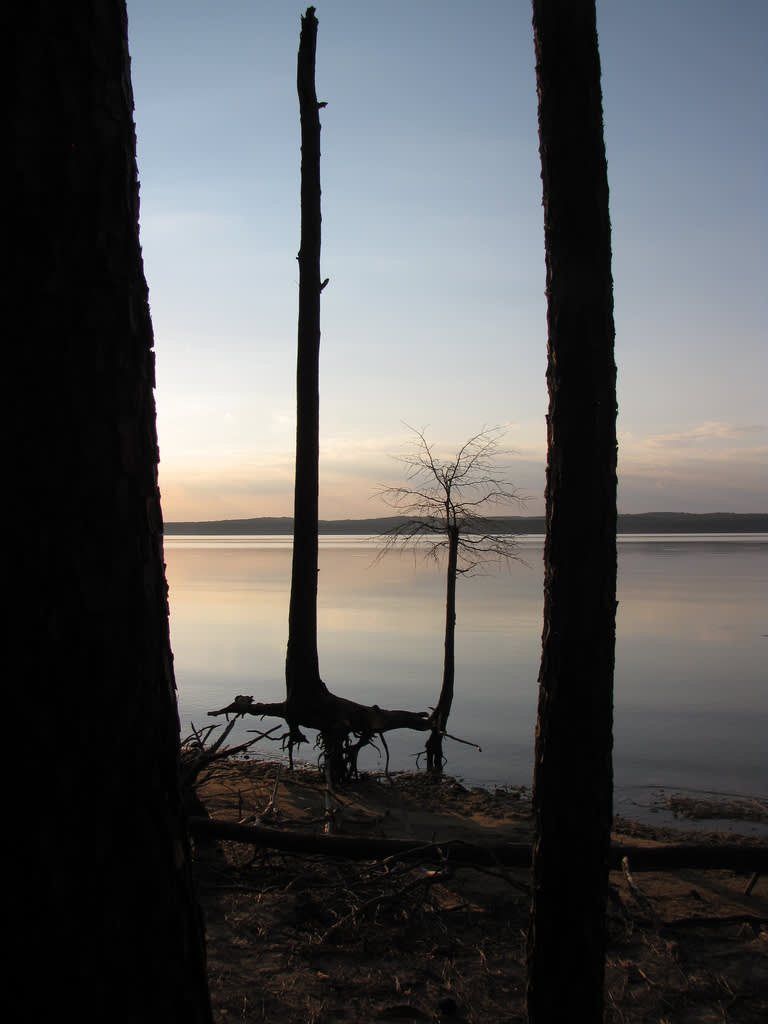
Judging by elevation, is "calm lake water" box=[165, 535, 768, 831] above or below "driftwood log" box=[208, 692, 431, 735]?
below

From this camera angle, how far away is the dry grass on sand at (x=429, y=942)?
4531 millimetres

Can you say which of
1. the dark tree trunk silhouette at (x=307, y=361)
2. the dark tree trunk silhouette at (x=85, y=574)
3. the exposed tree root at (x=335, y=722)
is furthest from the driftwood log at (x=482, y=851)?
the dark tree trunk silhouette at (x=85, y=574)

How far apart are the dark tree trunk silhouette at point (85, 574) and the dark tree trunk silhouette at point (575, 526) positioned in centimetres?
236

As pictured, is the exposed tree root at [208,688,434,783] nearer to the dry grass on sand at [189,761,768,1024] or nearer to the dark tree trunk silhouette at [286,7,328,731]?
the dark tree trunk silhouette at [286,7,328,731]

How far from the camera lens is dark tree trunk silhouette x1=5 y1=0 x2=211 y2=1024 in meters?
1.73

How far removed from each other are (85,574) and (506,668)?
17971 mm

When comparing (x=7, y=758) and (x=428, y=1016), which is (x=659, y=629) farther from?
(x=7, y=758)

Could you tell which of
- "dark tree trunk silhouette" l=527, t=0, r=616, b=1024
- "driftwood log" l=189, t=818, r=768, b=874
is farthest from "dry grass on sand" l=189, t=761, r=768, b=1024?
"dark tree trunk silhouette" l=527, t=0, r=616, b=1024

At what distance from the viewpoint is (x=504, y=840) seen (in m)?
7.76

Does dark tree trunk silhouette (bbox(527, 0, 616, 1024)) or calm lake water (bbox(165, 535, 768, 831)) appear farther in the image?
calm lake water (bbox(165, 535, 768, 831))

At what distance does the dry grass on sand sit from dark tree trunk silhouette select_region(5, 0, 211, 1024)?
3004 mm

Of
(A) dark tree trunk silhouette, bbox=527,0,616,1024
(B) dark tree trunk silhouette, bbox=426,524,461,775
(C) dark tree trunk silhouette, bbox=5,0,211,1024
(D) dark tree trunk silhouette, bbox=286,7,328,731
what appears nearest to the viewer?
(C) dark tree trunk silhouette, bbox=5,0,211,1024

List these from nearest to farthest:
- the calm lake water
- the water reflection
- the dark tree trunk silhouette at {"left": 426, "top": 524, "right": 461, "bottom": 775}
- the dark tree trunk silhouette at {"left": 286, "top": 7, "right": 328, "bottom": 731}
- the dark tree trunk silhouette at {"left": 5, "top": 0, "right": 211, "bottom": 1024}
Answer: the dark tree trunk silhouette at {"left": 5, "top": 0, "right": 211, "bottom": 1024} → the dark tree trunk silhouette at {"left": 286, "top": 7, "right": 328, "bottom": 731} → the dark tree trunk silhouette at {"left": 426, "top": 524, "right": 461, "bottom": 775} → the calm lake water → the water reflection

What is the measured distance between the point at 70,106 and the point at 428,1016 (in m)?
4.40
